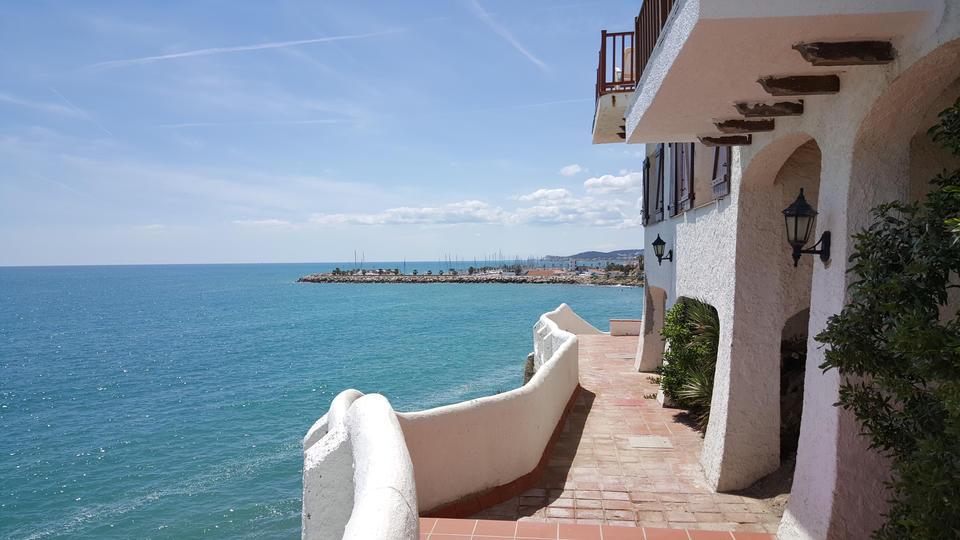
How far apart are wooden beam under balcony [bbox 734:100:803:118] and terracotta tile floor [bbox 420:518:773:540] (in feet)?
12.9

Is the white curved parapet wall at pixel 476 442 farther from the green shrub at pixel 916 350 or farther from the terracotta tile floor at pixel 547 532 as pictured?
the green shrub at pixel 916 350

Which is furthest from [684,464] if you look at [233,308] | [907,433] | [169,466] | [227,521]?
[233,308]

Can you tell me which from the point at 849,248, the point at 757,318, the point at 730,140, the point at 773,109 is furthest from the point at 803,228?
the point at 757,318

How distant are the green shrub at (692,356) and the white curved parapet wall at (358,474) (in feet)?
20.1

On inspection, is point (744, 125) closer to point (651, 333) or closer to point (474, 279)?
point (651, 333)

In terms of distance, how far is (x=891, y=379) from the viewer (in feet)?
11.7

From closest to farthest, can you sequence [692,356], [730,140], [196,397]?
1. [730,140]
2. [692,356]
3. [196,397]

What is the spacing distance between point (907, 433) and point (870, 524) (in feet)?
4.79

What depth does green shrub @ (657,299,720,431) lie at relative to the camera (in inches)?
395

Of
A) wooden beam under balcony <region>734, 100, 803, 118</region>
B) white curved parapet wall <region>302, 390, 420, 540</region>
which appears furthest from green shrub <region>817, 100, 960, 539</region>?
white curved parapet wall <region>302, 390, 420, 540</region>

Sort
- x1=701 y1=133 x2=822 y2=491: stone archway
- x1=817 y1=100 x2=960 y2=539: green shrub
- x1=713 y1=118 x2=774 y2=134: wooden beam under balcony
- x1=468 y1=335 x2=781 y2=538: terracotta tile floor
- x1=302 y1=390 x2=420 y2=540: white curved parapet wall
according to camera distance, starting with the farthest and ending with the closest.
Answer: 1. x1=701 y1=133 x2=822 y2=491: stone archway
2. x1=468 y1=335 x2=781 y2=538: terracotta tile floor
3. x1=713 y1=118 x2=774 y2=134: wooden beam under balcony
4. x1=302 y1=390 x2=420 y2=540: white curved parapet wall
5. x1=817 y1=100 x2=960 y2=539: green shrub

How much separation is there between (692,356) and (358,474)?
7.86 metres

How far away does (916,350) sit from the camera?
293 cm

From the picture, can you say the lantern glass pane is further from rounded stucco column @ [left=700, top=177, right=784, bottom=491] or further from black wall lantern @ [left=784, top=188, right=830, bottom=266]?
rounded stucco column @ [left=700, top=177, right=784, bottom=491]
